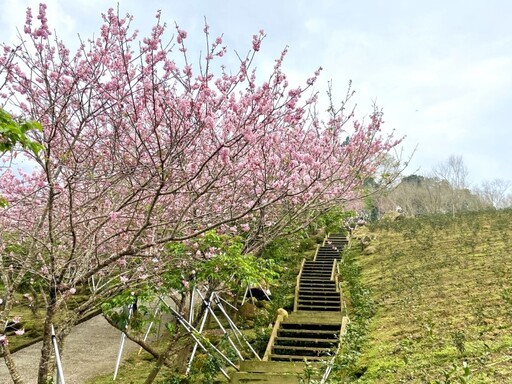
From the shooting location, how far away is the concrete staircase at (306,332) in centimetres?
820

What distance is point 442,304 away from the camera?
32.0ft

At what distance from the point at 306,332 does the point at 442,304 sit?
3278 mm

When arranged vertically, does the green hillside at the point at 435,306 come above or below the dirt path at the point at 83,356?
above

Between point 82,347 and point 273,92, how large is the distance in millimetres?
11587

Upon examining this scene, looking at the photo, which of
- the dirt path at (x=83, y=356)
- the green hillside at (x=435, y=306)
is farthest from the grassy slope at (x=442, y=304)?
the dirt path at (x=83, y=356)

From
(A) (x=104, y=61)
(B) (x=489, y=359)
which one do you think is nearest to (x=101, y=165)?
(A) (x=104, y=61)

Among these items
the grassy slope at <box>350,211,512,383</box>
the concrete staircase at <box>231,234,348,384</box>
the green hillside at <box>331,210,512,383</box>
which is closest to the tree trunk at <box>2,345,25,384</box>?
the concrete staircase at <box>231,234,348,384</box>

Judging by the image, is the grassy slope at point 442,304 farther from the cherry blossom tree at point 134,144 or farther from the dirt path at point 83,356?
the dirt path at point 83,356

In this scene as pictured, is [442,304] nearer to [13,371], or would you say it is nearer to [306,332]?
[306,332]

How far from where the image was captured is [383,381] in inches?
254

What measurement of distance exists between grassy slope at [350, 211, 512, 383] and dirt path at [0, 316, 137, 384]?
6945 mm

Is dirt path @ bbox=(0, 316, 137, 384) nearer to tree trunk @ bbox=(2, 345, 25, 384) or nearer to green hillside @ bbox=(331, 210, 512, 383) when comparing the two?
tree trunk @ bbox=(2, 345, 25, 384)

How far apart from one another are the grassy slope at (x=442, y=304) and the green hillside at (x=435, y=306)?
0.02m

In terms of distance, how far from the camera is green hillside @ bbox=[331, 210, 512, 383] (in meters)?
6.24
